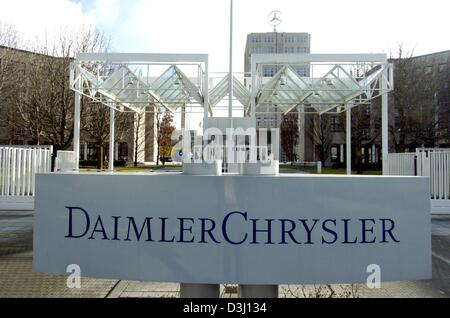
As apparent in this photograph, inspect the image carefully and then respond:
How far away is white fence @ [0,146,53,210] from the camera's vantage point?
14070 mm

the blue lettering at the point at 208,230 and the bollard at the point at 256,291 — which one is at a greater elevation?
the blue lettering at the point at 208,230

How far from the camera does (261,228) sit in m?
3.67

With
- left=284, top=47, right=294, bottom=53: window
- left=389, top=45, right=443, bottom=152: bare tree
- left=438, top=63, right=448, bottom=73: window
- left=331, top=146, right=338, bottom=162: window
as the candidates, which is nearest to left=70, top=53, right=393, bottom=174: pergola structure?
left=389, top=45, right=443, bottom=152: bare tree

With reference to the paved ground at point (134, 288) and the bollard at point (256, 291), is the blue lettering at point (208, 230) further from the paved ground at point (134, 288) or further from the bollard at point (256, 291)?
the paved ground at point (134, 288)

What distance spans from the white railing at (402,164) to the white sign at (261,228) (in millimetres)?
12327

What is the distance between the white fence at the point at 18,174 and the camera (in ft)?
46.2

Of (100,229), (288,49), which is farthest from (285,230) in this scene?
(288,49)

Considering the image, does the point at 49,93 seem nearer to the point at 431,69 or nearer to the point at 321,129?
the point at 321,129

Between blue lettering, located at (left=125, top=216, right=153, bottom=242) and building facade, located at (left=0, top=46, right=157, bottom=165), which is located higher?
building facade, located at (left=0, top=46, right=157, bottom=165)

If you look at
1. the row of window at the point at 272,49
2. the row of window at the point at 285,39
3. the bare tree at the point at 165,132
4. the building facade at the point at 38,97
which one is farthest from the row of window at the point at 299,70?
the row of window at the point at 285,39

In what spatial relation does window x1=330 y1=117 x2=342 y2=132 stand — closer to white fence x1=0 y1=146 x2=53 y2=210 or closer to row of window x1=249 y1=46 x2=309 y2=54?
white fence x1=0 y1=146 x2=53 y2=210

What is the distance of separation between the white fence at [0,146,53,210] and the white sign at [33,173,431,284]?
12322 millimetres

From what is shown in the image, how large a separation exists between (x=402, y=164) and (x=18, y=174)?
1655 centimetres
